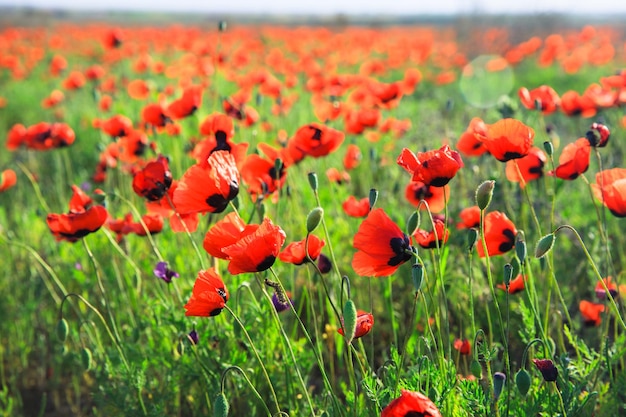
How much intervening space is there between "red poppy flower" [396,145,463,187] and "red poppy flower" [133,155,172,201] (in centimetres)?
68

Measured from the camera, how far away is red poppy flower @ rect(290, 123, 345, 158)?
6.62ft

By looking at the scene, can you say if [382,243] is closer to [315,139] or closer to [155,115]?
[315,139]

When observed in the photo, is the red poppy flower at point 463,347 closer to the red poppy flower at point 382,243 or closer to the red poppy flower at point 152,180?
the red poppy flower at point 382,243

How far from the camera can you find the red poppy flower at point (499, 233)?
1.63 meters

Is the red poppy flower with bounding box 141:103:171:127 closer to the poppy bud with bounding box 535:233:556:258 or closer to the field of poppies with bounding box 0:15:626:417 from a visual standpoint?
the field of poppies with bounding box 0:15:626:417

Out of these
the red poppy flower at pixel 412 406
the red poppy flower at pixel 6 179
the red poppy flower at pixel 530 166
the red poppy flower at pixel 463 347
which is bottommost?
the red poppy flower at pixel 463 347

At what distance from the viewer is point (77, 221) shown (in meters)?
1.71

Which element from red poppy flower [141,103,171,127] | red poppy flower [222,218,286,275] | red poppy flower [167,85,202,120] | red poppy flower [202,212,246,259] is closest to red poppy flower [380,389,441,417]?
red poppy flower [222,218,286,275]

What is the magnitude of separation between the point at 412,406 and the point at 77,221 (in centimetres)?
109

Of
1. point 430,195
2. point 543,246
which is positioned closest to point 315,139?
point 430,195

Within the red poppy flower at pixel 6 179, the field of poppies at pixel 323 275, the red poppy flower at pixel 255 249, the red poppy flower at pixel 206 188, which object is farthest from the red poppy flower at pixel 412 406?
the red poppy flower at pixel 6 179

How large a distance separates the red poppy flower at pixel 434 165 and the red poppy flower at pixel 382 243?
12cm

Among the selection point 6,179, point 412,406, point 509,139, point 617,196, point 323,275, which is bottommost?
point 323,275

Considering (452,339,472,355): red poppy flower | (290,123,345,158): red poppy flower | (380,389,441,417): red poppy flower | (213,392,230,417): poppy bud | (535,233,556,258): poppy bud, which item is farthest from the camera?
(290,123,345,158): red poppy flower
